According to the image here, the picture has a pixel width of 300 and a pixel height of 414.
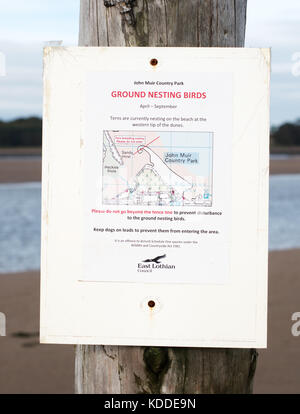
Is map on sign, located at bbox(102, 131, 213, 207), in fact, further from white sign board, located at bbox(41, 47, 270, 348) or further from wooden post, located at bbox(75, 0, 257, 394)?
wooden post, located at bbox(75, 0, 257, 394)

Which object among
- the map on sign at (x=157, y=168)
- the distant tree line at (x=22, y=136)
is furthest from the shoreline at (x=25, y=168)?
the map on sign at (x=157, y=168)

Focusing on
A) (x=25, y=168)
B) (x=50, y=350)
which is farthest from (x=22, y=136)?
(x=50, y=350)

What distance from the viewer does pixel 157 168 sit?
2.00 metres

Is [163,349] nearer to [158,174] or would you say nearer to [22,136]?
[158,174]

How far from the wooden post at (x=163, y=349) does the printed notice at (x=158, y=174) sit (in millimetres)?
Result: 158

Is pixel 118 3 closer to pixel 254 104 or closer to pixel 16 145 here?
pixel 254 104

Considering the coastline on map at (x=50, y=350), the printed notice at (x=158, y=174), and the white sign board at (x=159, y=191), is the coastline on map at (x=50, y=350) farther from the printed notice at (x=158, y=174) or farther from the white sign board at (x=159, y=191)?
the printed notice at (x=158, y=174)

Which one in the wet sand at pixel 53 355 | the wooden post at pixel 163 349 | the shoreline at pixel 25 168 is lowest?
the wet sand at pixel 53 355

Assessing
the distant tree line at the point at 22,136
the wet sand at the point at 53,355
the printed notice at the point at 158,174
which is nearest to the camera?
the printed notice at the point at 158,174

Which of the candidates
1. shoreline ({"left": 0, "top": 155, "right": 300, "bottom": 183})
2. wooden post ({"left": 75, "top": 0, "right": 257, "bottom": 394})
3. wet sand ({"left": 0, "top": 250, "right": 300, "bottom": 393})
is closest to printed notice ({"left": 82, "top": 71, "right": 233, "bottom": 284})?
wooden post ({"left": 75, "top": 0, "right": 257, "bottom": 394})

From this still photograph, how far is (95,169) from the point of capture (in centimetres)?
200

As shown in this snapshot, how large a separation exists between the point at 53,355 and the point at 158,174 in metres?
4.93

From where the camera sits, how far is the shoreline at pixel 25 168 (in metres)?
29.3
